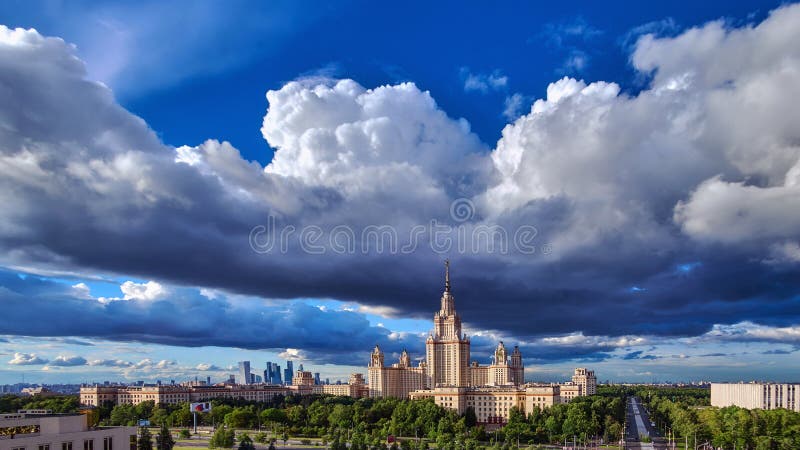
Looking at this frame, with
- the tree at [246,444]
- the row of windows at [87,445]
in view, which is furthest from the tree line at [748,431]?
the row of windows at [87,445]

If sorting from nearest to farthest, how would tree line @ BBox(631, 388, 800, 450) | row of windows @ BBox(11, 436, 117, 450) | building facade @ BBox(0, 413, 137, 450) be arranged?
building facade @ BBox(0, 413, 137, 450), row of windows @ BBox(11, 436, 117, 450), tree line @ BBox(631, 388, 800, 450)

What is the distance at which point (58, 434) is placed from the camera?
64.4 metres

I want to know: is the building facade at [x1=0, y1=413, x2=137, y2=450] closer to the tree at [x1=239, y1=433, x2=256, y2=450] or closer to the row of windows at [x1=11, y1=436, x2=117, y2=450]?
the row of windows at [x1=11, y1=436, x2=117, y2=450]

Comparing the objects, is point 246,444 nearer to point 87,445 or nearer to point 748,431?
point 87,445

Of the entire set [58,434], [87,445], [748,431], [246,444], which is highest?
[58,434]

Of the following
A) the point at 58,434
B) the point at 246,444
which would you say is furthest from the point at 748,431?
the point at 58,434

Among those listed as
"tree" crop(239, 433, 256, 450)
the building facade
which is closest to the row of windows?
the building facade

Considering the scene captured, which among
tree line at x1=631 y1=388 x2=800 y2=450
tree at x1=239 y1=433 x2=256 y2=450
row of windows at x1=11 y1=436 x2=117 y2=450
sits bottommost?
tree line at x1=631 y1=388 x2=800 y2=450

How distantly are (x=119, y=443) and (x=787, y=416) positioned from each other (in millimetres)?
167526

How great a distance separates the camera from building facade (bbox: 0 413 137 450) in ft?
202

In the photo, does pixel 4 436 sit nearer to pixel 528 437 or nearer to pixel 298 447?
pixel 298 447

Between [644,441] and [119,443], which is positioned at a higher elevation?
[119,443]

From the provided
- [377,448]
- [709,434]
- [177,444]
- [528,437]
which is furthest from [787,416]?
[177,444]

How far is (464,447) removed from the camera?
154m
